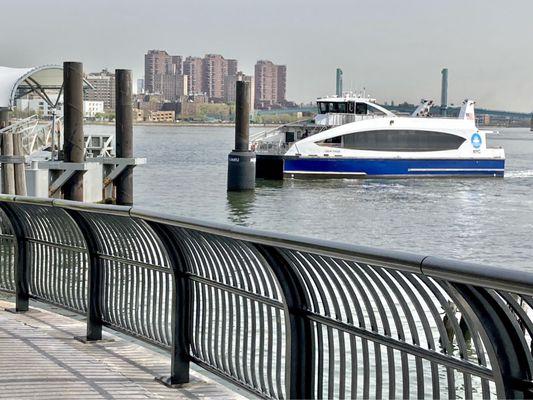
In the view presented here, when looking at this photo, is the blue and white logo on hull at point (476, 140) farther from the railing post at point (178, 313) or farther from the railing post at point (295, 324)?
the railing post at point (295, 324)

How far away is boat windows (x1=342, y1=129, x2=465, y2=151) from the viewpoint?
54906mm

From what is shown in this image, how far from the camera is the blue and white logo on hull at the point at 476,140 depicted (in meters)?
59.1

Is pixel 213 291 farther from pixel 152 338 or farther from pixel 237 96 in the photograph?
pixel 237 96

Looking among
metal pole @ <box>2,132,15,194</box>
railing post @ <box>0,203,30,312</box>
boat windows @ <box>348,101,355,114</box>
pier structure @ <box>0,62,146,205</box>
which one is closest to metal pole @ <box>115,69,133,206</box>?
pier structure @ <box>0,62,146,205</box>

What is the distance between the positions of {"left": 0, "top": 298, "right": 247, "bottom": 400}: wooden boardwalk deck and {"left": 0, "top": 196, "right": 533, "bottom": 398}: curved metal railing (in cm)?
18

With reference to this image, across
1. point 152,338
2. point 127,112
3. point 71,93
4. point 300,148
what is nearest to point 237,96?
point 300,148

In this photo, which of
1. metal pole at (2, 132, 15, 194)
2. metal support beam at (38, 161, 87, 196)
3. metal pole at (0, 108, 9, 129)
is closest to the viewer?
metal pole at (2, 132, 15, 194)

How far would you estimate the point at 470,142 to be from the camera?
195 ft

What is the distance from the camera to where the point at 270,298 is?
16.1 ft

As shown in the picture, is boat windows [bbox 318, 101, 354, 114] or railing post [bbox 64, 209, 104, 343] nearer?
railing post [bbox 64, 209, 104, 343]

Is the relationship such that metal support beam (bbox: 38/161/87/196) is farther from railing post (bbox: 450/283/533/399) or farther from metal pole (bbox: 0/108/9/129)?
railing post (bbox: 450/283/533/399)

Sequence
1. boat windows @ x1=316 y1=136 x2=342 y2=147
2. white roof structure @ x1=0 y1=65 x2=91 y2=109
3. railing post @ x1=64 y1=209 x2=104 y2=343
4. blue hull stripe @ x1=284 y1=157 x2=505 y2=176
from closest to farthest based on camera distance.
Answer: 1. railing post @ x1=64 y1=209 x2=104 y2=343
2. white roof structure @ x1=0 y1=65 x2=91 y2=109
3. blue hull stripe @ x1=284 y1=157 x2=505 y2=176
4. boat windows @ x1=316 y1=136 x2=342 y2=147

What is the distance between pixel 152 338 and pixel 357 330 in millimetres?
2571

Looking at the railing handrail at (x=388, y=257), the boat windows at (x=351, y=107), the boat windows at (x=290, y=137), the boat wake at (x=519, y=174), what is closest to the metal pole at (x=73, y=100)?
the railing handrail at (x=388, y=257)
